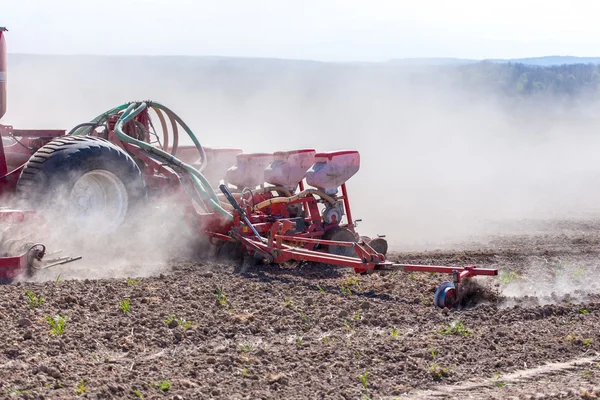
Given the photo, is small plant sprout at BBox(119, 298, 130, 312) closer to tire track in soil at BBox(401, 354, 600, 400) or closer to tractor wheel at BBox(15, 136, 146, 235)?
tractor wheel at BBox(15, 136, 146, 235)

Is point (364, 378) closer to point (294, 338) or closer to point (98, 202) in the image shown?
point (294, 338)

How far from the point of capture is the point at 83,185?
9.15 m

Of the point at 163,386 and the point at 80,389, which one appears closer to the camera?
the point at 80,389

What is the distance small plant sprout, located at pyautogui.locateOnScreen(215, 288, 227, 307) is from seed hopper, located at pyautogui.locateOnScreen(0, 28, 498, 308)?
115cm

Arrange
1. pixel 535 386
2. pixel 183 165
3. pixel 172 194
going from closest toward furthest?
pixel 535 386, pixel 172 194, pixel 183 165

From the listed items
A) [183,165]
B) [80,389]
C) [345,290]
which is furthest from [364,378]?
[183,165]

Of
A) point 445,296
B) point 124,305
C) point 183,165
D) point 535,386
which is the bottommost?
point 535,386

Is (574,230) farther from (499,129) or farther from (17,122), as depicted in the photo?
(499,129)

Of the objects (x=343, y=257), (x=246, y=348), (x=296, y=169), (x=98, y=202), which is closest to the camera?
(x=246, y=348)

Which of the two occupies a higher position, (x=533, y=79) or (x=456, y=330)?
(x=533, y=79)

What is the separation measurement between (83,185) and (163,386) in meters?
4.51

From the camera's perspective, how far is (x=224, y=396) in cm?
502

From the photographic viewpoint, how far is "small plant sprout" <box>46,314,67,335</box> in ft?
20.0

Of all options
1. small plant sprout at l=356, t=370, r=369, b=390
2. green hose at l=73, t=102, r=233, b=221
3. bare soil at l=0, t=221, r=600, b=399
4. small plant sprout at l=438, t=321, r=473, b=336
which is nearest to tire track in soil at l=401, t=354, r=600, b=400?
bare soil at l=0, t=221, r=600, b=399
